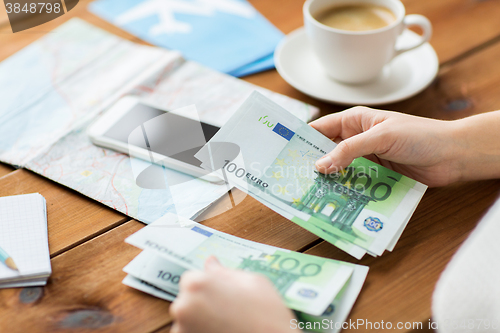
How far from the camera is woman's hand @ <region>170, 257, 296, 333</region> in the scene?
15.9 inches

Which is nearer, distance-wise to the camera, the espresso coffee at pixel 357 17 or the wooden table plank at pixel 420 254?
the wooden table plank at pixel 420 254

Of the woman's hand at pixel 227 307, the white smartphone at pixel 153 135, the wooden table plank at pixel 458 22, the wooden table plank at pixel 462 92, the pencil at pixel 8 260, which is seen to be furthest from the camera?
the wooden table plank at pixel 458 22

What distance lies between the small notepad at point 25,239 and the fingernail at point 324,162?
1.21 ft

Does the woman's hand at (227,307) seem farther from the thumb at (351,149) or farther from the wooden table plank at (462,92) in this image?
the wooden table plank at (462,92)

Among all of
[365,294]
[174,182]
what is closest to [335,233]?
[365,294]

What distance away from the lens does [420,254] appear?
1.73 feet

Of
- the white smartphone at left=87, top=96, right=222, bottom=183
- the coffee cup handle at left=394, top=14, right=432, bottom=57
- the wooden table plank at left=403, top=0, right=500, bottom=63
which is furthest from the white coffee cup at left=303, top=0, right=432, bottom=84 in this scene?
the white smartphone at left=87, top=96, right=222, bottom=183

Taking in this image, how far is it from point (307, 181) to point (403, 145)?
0.14 metres

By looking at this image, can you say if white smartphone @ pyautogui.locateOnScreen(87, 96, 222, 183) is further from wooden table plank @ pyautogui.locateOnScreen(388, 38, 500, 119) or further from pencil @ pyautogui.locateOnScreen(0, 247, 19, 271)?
wooden table plank @ pyautogui.locateOnScreen(388, 38, 500, 119)

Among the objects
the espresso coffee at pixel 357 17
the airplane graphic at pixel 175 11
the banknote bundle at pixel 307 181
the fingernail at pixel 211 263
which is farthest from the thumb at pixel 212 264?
the airplane graphic at pixel 175 11

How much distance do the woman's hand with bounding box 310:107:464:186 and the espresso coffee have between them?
0.26 m

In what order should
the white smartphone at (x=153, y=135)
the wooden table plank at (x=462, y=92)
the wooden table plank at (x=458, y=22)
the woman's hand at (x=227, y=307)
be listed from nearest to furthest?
the woman's hand at (x=227, y=307) → the white smartphone at (x=153, y=135) → the wooden table plank at (x=462, y=92) → the wooden table plank at (x=458, y=22)

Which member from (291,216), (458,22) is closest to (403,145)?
(291,216)

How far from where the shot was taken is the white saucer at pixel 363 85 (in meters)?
0.78
